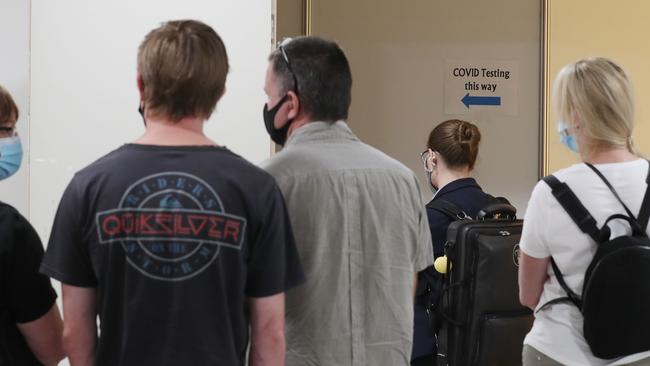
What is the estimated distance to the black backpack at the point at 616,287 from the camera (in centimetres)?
174

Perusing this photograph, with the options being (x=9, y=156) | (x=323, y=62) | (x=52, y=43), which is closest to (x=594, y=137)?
(x=323, y=62)

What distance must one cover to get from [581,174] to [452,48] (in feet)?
7.41

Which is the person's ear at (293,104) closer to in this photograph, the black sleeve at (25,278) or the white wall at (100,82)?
the black sleeve at (25,278)

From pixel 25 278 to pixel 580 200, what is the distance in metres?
1.24

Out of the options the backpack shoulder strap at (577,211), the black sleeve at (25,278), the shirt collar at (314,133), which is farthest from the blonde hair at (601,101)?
the black sleeve at (25,278)

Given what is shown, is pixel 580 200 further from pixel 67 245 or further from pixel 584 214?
pixel 67 245

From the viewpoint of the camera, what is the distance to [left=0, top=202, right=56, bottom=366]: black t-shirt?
5.15 ft

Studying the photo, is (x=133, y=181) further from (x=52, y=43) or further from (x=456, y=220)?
(x=52, y=43)

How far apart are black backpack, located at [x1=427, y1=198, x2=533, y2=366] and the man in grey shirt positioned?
77 cm

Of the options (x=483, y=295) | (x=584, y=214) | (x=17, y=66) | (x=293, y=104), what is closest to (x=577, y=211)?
(x=584, y=214)

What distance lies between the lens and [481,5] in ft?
13.1

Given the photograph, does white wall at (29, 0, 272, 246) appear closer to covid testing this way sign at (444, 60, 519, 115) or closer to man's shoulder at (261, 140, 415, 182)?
man's shoulder at (261, 140, 415, 182)

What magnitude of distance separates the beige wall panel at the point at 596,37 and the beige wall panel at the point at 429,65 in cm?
9

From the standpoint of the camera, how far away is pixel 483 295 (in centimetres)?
254
